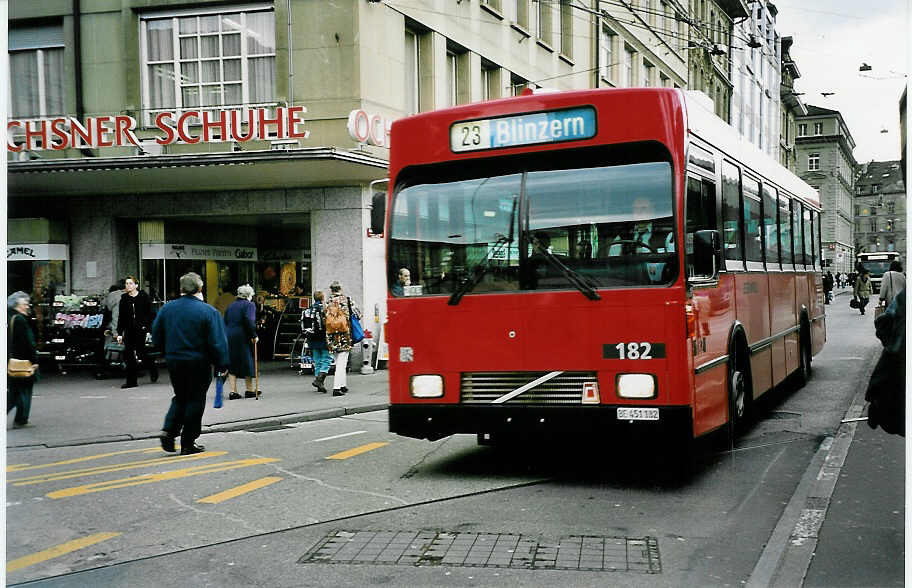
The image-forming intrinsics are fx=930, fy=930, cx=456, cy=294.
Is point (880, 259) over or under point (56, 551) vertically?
over

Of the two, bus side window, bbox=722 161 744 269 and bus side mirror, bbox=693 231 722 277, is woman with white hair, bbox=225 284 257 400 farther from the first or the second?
bus side mirror, bbox=693 231 722 277

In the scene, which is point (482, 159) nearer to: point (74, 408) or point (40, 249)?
point (74, 408)

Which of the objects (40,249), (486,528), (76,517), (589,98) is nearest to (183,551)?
(76,517)

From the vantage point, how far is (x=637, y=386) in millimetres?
7000

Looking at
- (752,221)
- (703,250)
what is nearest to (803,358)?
(752,221)

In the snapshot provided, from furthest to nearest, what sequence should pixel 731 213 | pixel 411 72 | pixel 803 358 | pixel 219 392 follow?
pixel 411 72, pixel 803 358, pixel 219 392, pixel 731 213

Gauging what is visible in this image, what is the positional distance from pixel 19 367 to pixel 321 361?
5052mm

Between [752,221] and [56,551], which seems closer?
[56,551]

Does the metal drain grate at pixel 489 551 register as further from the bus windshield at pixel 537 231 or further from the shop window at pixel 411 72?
the shop window at pixel 411 72

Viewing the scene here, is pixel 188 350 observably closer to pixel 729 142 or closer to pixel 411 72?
pixel 729 142

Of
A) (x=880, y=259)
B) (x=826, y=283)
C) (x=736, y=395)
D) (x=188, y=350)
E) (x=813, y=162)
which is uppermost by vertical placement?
(x=813, y=162)

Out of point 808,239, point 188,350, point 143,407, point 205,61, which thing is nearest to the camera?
point 188,350

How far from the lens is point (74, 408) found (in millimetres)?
13203

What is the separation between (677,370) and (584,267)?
1.04m
